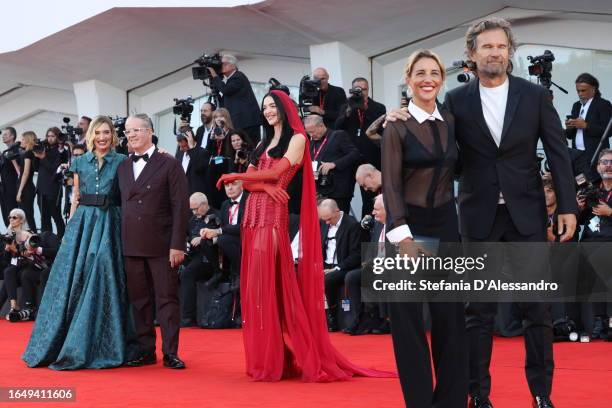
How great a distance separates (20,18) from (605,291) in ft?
31.4

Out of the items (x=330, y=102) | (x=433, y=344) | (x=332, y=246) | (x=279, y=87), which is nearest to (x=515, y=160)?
(x=433, y=344)

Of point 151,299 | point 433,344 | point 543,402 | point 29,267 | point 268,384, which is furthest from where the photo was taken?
point 29,267

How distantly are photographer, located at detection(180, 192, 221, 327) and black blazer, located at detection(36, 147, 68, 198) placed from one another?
389cm

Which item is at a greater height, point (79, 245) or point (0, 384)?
point (79, 245)

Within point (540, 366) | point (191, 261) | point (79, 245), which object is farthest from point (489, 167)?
point (191, 261)

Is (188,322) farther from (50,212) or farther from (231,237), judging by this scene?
(50,212)

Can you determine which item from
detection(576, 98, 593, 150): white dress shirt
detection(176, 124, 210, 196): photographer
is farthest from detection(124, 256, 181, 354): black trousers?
detection(576, 98, 593, 150): white dress shirt

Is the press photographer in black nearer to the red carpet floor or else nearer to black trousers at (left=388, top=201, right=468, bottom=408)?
the red carpet floor

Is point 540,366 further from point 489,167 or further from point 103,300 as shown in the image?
point 103,300

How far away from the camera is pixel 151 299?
712 cm

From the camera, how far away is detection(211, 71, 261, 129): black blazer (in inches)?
424

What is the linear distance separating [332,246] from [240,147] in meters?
1.50

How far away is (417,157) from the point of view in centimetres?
422

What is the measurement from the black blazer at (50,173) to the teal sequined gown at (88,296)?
255 inches
